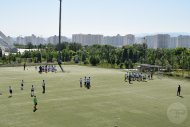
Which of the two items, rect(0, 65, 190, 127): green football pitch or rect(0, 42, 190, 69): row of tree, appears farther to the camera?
rect(0, 42, 190, 69): row of tree

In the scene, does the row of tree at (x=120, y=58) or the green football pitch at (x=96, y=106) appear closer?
the green football pitch at (x=96, y=106)

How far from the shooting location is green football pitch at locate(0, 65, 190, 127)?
2261 cm

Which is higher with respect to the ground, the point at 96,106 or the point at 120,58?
the point at 120,58

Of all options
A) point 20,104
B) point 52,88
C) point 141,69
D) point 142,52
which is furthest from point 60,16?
point 142,52

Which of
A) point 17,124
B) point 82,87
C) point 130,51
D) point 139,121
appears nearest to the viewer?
point 17,124

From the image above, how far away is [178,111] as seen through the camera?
Result: 88.6 feet

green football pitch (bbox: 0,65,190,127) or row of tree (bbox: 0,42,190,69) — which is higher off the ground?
row of tree (bbox: 0,42,190,69)

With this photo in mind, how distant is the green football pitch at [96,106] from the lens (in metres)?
22.6

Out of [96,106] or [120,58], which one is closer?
[96,106]

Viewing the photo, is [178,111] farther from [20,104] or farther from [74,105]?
[20,104]

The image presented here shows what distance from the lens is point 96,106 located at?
2806 centimetres

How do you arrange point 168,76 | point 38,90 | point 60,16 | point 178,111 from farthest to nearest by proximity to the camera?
point 60,16, point 168,76, point 38,90, point 178,111

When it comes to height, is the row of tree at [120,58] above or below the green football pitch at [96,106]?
above

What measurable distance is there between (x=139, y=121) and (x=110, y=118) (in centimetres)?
225
